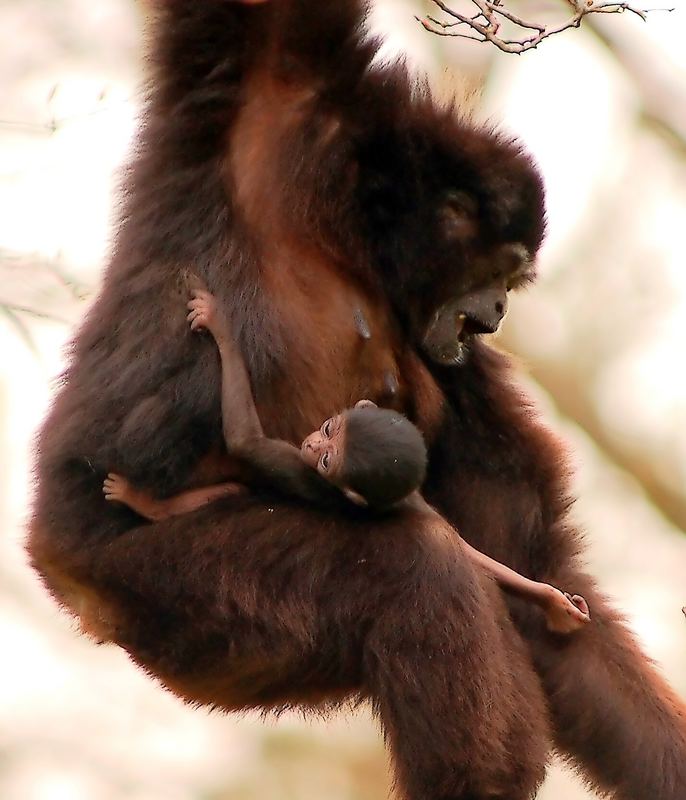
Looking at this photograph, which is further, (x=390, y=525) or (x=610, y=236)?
(x=610, y=236)

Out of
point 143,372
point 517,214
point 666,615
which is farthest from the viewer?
point 666,615

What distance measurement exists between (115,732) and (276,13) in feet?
32.8

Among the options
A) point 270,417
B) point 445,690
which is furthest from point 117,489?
point 445,690

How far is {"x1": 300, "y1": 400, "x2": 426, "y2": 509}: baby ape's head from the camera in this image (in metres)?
4.44

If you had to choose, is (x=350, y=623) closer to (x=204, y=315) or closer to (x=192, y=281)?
(x=204, y=315)

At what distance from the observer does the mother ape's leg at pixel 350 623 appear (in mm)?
4242

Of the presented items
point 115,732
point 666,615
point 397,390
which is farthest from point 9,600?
point 397,390

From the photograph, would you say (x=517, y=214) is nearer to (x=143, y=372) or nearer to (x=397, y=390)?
(x=397, y=390)

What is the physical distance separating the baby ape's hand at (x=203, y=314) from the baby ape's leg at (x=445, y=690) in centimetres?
111

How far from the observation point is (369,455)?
4.46m

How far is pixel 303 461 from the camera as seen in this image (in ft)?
14.8

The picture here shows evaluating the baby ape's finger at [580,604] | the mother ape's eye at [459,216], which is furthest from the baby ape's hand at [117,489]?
the baby ape's finger at [580,604]

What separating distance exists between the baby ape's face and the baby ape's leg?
0.47 m

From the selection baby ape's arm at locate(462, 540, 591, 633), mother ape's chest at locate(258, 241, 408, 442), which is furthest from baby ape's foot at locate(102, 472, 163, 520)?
baby ape's arm at locate(462, 540, 591, 633)
